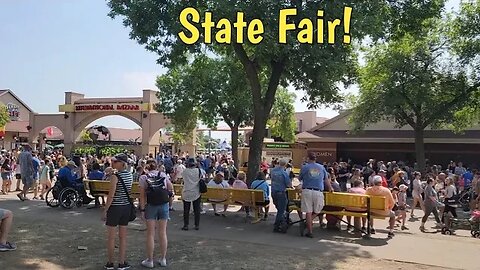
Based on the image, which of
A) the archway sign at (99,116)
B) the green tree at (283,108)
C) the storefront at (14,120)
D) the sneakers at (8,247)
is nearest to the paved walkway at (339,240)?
the sneakers at (8,247)

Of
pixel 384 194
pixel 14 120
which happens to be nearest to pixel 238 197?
pixel 384 194

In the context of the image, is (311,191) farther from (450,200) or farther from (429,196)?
(450,200)

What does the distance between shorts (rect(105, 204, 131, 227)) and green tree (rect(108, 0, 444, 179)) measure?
20.5 feet

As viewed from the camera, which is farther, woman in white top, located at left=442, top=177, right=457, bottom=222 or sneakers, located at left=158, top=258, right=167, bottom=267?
woman in white top, located at left=442, top=177, right=457, bottom=222

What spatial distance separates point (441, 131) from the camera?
3481cm

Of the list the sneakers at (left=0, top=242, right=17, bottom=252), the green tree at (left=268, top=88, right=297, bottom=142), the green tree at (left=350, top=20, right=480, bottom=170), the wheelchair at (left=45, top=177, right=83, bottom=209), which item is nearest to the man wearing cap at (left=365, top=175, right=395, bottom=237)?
the sneakers at (left=0, top=242, right=17, bottom=252)

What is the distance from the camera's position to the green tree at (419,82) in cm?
2355

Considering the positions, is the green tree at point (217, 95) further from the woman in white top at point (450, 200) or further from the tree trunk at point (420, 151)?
the woman in white top at point (450, 200)

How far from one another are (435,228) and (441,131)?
2426cm

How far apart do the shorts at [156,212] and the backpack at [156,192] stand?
67 millimetres

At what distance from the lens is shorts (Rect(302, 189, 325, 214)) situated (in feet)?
33.7

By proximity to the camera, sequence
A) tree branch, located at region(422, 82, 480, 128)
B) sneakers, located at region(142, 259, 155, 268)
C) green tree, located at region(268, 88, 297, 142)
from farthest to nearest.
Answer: green tree, located at region(268, 88, 297, 142)
tree branch, located at region(422, 82, 480, 128)
sneakers, located at region(142, 259, 155, 268)

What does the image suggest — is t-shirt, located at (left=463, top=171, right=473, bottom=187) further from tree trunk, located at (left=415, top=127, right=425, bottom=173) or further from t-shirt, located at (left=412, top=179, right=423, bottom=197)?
t-shirt, located at (left=412, top=179, right=423, bottom=197)

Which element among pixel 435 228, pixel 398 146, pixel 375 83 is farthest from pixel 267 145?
pixel 435 228
